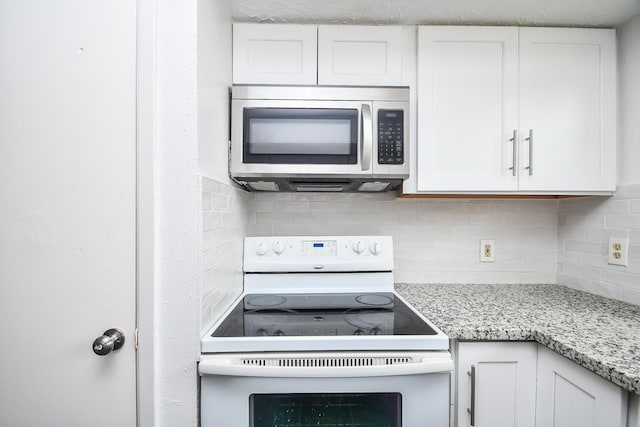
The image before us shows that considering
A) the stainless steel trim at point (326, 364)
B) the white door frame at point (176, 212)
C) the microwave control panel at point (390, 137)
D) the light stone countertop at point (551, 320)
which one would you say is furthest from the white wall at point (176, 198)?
the light stone countertop at point (551, 320)

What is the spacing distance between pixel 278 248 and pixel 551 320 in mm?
1103

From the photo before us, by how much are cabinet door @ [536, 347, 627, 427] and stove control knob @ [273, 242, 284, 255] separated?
1048 millimetres

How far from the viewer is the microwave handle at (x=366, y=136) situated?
3.67 feet

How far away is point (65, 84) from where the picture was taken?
80 centimetres

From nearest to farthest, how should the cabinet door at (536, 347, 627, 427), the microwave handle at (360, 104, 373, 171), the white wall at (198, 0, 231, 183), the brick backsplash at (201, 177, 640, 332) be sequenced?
the cabinet door at (536, 347, 627, 427), the white wall at (198, 0, 231, 183), the microwave handle at (360, 104, 373, 171), the brick backsplash at (201, 177, 640, 332)

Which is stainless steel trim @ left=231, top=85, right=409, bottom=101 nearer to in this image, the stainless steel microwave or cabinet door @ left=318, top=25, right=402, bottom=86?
the stainless steel microwave

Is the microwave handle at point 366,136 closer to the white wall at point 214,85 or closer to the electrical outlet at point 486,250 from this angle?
the white wall at point 214,85

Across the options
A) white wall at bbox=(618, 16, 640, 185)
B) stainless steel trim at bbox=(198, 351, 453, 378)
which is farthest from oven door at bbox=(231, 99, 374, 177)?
white wall at bbox=(618, 16, 640, 185)

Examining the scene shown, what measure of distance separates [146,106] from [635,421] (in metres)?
1.51

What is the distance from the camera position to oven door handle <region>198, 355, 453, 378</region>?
0.79m

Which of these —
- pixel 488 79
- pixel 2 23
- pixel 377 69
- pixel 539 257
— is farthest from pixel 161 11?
pixel 539 257

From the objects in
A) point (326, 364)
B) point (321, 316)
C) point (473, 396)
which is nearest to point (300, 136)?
point (321, 316)

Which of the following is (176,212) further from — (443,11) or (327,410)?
(443,11)

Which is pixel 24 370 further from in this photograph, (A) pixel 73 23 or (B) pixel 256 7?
(B) pixel 256 7
